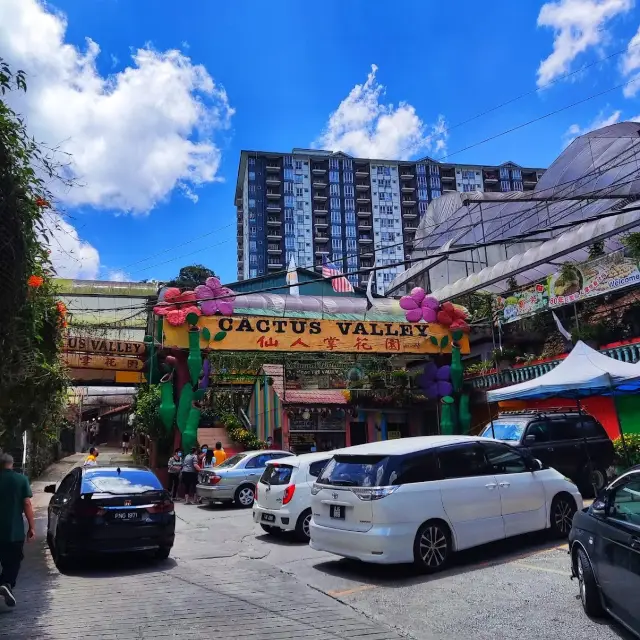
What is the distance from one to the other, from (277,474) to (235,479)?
449 cm

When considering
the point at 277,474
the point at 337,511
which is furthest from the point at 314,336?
the point at 337,511

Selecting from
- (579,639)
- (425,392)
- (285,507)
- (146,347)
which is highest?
(146,347)

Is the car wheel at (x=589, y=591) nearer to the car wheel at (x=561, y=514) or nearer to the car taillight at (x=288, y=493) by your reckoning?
the car wheel at (x=561, y=514)

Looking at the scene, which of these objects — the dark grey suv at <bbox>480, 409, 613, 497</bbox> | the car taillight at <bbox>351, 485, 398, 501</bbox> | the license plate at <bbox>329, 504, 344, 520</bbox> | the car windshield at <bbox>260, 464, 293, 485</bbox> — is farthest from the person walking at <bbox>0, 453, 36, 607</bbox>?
the dark grey suv at <bbox>480, 409, 613, 497</bbox>

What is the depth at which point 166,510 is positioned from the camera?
335 inches

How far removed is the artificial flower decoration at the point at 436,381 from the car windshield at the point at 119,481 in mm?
14162

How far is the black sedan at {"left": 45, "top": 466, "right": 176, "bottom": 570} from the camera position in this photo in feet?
25.9

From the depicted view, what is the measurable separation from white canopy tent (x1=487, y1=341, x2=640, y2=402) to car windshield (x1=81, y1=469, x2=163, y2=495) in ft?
25.9

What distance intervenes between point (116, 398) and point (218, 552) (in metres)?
36.5

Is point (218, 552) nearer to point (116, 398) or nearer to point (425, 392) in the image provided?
point (425, 392)

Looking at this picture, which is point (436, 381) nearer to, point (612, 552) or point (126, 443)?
point (612, 552)

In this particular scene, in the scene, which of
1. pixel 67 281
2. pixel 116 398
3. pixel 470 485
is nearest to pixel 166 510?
pixel 470 485

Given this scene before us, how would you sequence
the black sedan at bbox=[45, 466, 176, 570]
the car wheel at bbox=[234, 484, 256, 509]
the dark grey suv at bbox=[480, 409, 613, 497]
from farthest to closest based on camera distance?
the car wheel at bbox=[234, 484, 256, 509] < the dark grey suv at bbox=[480, 409, 613, 497] < the black sedan at bbox=[45, 466, 176, 570]

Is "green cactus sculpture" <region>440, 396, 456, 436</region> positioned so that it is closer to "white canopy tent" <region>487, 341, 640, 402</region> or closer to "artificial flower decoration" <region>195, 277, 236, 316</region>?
"white canopy tent" <region>487, 341, 640, 402</region>
